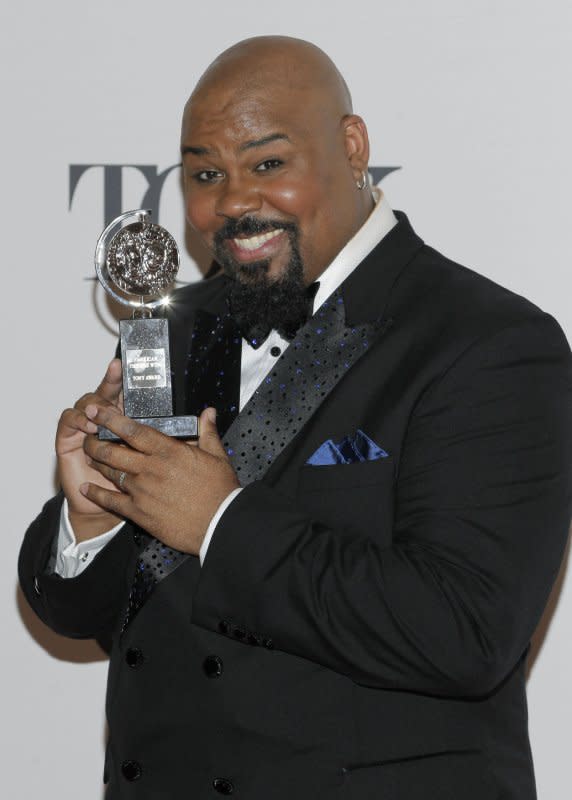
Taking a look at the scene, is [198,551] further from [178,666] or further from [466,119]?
[466,119]

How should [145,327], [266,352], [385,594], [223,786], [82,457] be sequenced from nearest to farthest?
[385,594], [223,786], [145,327], [82,457], [266,352]

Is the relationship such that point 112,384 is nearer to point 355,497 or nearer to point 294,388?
point 294,388

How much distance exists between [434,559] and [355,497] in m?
0.15

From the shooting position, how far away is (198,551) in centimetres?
159

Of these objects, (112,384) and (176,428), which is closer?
(176,428)

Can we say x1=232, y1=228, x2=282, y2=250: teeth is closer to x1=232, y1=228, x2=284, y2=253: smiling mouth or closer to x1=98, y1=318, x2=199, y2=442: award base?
x1=232, y1=228, x2=284, y2=253: smiling mouth

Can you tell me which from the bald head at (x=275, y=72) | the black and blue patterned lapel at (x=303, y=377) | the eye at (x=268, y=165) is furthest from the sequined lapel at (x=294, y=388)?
the bald head at (x=275, y=72)

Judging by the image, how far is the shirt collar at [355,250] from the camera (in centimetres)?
192

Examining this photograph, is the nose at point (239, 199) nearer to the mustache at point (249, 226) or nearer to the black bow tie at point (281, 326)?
the mustache at point (249, 226)

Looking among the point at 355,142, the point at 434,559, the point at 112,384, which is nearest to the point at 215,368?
the point at 112,384

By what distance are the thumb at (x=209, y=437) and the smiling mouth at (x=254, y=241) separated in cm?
34

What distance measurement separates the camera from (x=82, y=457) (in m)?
1.85

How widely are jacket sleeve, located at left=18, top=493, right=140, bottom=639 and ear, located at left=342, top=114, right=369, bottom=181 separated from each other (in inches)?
26.3

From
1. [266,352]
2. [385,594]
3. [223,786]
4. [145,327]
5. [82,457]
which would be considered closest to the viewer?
[385,594]
